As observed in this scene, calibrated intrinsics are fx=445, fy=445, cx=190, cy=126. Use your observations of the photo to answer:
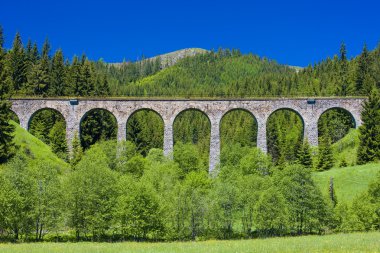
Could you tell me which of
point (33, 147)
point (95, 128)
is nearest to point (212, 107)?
point (95, 128)

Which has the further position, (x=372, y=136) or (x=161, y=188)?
(x=372, y=136)

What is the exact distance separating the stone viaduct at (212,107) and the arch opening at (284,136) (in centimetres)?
200

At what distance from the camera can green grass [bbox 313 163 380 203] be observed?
4888 centimetres

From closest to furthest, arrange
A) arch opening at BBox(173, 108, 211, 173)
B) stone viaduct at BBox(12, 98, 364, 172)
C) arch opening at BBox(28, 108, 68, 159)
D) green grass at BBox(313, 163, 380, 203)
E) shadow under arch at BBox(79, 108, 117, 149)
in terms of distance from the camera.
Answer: green grass at BBox(313, 163, 380, 203) → stone viaduct at BBox(12, 98, 364, 172) → shadow under arch at BBox(79, 108, 117, 149) → arch opening at BBox(28, 108, 68, 159) → arch opening at BBox(173, 108, 211, 173)

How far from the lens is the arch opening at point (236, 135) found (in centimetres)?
7725

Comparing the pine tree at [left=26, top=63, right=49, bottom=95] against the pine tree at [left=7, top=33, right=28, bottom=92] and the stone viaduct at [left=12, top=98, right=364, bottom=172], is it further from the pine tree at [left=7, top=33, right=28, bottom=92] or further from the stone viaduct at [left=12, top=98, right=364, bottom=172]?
the stone viaduct at [left=12, top=98, right=364, bottom=172]

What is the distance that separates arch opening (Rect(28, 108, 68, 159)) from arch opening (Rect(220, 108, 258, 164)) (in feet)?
94.8

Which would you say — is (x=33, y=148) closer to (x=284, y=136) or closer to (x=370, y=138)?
(x=370, y=138)

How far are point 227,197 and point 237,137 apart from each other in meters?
71.4

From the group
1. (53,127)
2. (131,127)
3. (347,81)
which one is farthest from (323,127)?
(53,127)

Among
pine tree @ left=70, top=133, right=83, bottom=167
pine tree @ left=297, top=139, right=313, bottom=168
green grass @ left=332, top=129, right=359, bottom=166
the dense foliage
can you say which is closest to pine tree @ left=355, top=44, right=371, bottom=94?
green grass @ left=332, top=129, right=359, bottom=166

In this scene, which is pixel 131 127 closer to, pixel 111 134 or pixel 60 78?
pixel 111 134

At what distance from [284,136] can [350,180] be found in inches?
2044

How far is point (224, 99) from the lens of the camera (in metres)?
69.1
